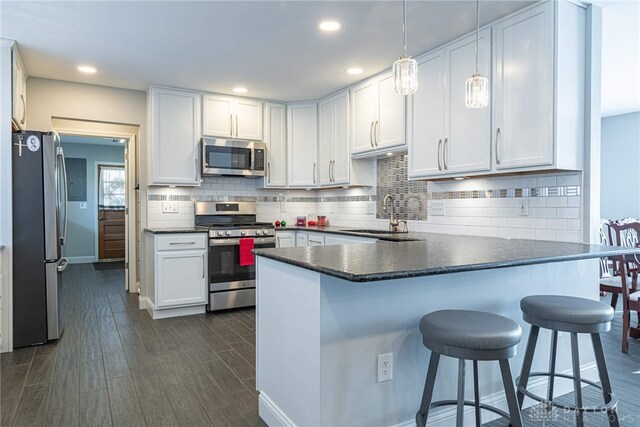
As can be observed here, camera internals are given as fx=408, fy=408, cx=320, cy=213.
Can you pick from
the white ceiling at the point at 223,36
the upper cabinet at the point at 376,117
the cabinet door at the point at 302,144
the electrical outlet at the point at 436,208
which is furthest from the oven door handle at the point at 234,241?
the electrical outlet at the point at 436,208

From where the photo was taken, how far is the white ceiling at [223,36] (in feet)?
8.61

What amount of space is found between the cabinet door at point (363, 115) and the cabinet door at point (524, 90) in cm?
141

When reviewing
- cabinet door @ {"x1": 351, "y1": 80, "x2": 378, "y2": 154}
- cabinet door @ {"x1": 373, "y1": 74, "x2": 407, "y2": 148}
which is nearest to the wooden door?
cabinet door @ {"x1": 351, "y1": 80, "x2": 378, "y2": 154}

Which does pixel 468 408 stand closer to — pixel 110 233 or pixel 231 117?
pixel 231 117

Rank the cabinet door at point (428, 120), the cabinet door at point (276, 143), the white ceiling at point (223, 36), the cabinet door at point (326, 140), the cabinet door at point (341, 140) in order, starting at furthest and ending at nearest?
the cabinet door at point (276, 143) < the cabinet door at point (326, 140) < the cabinet door at point (341, 140) < the cabinet door at point (428, 120) < the white ceiling at point (223, 36)

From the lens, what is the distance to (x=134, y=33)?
9.91 feet

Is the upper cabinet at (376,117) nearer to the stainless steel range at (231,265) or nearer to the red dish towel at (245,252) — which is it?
the stainless steel range at (231,265)

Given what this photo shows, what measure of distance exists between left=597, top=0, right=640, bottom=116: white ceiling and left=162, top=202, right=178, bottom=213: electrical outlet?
4214 mm

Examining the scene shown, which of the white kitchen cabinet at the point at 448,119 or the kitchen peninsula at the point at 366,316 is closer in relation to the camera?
the kitchen peninsula at the point at 366,316

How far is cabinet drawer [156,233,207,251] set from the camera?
402cm

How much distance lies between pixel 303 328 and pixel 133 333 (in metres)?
2.47

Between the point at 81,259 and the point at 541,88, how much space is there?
8287 mm

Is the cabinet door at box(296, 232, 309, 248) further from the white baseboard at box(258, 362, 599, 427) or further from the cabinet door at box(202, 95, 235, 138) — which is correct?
the white baseboard at box(258, 362, 599, 427)

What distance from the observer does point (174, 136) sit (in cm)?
439
